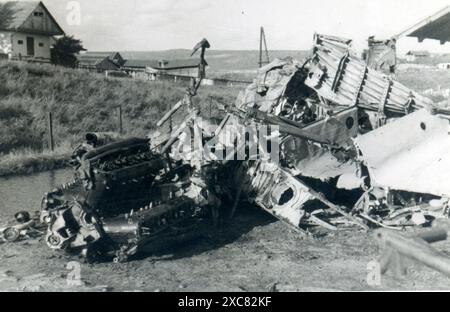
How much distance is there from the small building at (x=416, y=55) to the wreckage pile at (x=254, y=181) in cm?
4363

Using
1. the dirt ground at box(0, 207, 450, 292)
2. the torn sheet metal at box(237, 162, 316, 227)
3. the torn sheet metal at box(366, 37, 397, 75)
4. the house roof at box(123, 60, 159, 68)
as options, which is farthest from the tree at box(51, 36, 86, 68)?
the dirt ground at box(0, 207, 450, 292)

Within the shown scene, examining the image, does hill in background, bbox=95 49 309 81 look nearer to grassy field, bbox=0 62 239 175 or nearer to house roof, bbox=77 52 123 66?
house roof, bbox=77 52 123 66

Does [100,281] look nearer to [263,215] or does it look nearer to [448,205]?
[263,215]

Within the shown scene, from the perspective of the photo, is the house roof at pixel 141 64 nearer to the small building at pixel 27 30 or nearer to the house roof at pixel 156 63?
the house roof at pixel 156 63

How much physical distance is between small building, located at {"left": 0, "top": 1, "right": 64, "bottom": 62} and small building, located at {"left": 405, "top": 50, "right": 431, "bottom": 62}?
3563cm

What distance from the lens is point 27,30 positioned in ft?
107

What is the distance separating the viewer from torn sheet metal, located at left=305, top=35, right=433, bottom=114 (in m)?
10.9

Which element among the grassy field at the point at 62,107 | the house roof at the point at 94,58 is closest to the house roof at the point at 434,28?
the grassy field at the point at 62,107

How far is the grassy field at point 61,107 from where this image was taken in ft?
51.0

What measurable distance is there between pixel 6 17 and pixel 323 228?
31.9 meters

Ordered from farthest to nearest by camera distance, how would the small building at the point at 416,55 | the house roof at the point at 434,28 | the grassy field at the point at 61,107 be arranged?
the small building at the point at 416,55 → the grassy field at the point at 61,107 → the house roof at the point at 434,28

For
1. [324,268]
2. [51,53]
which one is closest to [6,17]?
[51,53]
